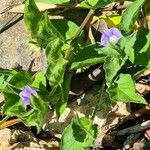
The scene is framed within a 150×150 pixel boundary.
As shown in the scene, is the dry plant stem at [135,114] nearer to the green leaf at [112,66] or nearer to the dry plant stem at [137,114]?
the dry plant stem at [137,114]

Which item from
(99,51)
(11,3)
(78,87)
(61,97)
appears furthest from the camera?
(11,3)

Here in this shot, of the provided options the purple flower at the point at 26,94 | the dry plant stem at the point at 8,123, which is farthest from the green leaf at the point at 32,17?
the dry plant stem at the point at 8,123

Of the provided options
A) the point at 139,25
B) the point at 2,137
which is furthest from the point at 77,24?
the point at 2,137

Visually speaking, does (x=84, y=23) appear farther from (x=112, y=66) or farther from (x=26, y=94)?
(x=26, y=94)

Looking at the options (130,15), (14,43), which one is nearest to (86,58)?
(130,15)

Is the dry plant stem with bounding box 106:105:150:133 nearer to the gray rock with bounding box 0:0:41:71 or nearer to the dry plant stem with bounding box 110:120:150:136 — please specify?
the dry plant stem with bounding box 110:120:150:136

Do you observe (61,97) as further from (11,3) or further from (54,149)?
(11,3)

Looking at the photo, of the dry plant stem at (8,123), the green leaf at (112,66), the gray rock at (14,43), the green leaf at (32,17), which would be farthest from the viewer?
the gray rock at (14,43)
